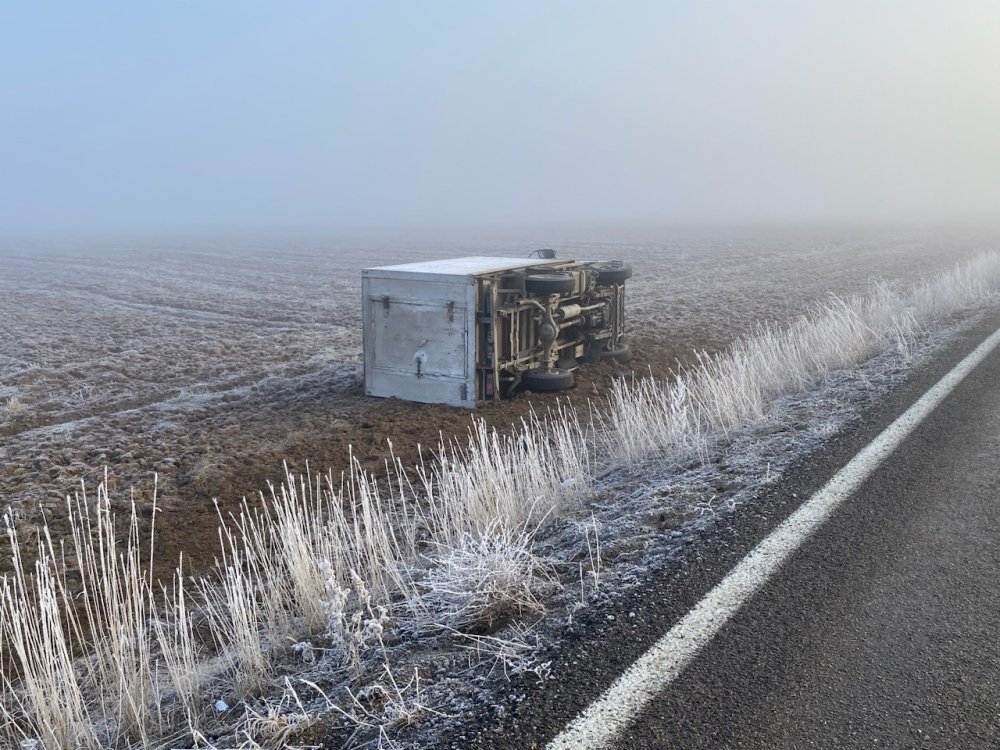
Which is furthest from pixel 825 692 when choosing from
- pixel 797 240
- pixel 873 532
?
pixel 797 240

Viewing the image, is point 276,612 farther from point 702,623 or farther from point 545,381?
point 545,381

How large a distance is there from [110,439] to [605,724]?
7.53 meters

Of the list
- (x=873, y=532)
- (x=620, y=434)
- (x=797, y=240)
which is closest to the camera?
(x=873, y=532)

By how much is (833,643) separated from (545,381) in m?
6.83

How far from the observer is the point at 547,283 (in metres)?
9.77

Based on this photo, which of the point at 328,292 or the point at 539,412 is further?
the point at 328,292

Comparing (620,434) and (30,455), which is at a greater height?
(620,434)

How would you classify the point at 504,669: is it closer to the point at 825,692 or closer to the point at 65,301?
the point at 825,692

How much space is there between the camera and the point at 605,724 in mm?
2936

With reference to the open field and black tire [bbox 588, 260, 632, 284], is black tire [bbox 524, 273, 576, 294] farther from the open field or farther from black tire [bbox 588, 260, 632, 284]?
black tire [bbox 588, 260, 632, 284]

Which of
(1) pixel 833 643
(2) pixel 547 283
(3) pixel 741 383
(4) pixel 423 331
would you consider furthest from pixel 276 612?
(2) pixel 547 283

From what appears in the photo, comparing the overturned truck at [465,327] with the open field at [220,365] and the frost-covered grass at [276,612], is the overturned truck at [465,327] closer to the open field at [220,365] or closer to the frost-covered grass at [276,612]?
the open field at [220,365]

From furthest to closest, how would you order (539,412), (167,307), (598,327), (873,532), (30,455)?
(167,307), (598,327), (539,412), (30,455), (873,532)

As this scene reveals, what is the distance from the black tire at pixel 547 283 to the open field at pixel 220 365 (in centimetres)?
132
